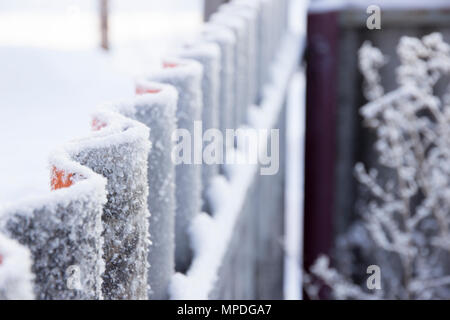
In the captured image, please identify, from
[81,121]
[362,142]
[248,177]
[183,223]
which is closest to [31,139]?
[81,121]

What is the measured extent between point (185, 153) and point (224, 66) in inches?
21.0

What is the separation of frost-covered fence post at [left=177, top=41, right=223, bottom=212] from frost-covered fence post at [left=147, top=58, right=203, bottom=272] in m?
0.12

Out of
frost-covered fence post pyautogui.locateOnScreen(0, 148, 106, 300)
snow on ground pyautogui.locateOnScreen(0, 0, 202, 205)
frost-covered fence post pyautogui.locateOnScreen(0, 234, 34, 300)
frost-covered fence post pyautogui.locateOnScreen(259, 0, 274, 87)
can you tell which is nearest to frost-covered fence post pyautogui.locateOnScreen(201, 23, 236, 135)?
snow on ground pyautogui.locateOnScreen(0, 0, 202, 205)

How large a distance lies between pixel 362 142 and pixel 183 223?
10.1 feet

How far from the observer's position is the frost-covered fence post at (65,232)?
0.59 meters

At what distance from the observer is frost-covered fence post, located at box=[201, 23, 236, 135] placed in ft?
5.79

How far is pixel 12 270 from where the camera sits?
0.52m

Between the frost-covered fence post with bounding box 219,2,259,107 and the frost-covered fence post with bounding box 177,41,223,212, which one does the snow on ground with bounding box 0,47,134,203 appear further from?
the frost-covered fence post with bounding box 219,2,259,107

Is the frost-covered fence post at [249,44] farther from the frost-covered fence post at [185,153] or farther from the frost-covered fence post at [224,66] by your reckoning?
the frost-covered fence post at [185,153]

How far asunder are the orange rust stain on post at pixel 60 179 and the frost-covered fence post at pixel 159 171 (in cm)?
27

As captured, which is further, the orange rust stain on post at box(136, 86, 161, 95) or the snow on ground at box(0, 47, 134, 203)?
the snow on ground at box(0, 47, 134, 203)

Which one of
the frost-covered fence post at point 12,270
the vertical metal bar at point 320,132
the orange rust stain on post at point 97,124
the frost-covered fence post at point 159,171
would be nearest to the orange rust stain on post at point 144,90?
the frost-covered fence post at point 159,171

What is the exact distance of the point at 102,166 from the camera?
2.50 feet

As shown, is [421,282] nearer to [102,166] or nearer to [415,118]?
[415,118]
